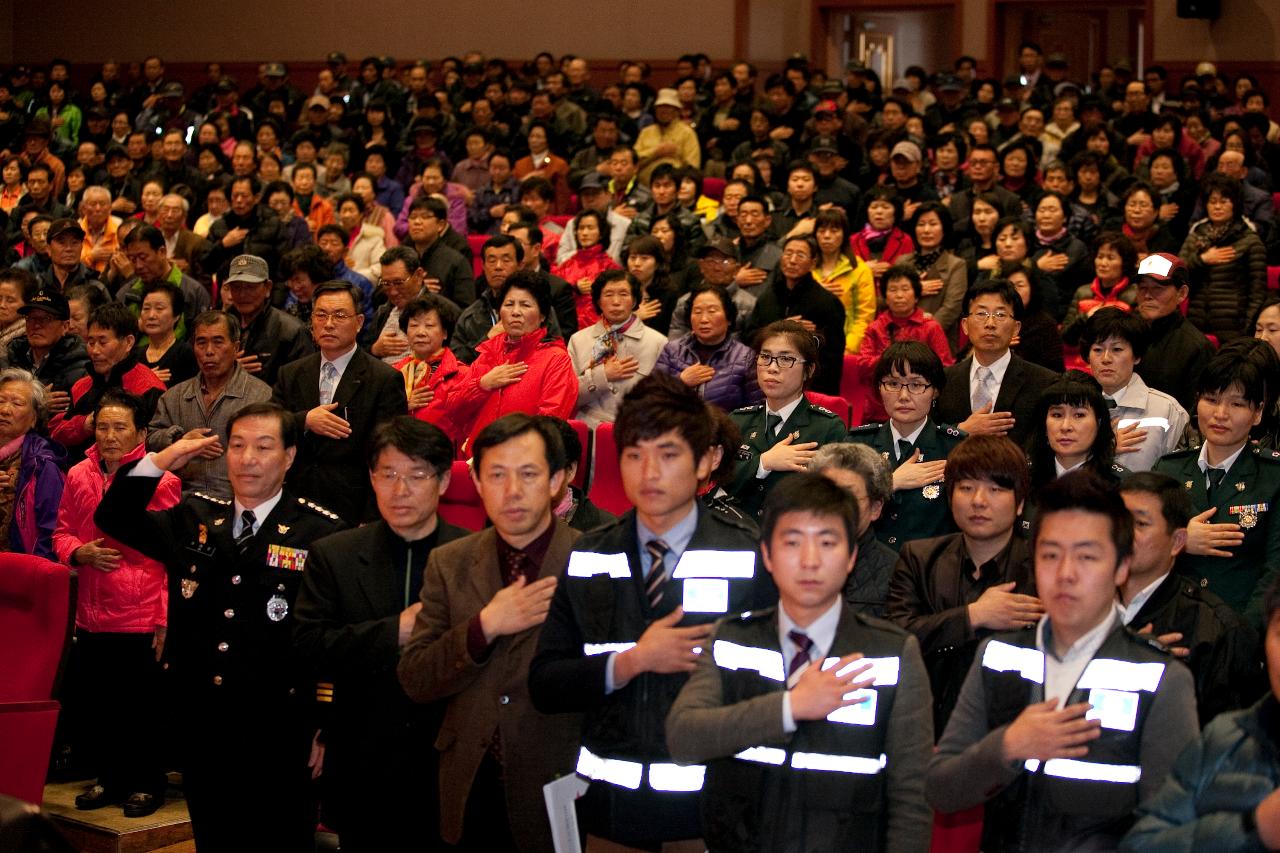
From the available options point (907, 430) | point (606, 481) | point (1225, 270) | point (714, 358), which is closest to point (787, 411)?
point (907, 430)

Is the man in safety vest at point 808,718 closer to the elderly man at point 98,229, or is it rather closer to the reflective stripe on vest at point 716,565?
the reflective stripe on vest at point 716,565

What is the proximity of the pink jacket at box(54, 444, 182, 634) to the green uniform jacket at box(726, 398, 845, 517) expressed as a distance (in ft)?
5.70

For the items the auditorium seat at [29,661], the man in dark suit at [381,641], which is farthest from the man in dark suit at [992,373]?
the auditorium seat at [29,661]

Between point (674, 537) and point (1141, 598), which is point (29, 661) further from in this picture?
point (1141, 598)

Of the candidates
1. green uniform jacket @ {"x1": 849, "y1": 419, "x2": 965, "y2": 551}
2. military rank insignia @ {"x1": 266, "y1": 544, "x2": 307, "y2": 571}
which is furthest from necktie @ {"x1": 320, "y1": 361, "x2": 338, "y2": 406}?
green uniform jacket @ {"x1": 849, "y1": 419, "x2": 965, "y2": 551}

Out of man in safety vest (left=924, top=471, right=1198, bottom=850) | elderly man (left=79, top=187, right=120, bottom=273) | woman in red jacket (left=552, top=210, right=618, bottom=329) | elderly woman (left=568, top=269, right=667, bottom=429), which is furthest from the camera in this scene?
elderly man (left=79, top=187, right=120, bottom=273)

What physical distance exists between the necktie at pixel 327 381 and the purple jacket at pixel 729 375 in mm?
1320

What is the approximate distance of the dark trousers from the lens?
4508mm

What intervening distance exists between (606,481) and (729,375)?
1.06 meters

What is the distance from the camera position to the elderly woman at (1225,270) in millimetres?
7219

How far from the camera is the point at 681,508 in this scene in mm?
2742

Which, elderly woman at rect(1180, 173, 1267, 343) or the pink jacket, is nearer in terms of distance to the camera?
the pink jacket

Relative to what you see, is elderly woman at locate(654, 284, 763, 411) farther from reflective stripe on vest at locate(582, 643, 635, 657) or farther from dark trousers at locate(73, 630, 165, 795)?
reflective stripe on vest at locate(582, 643, 635, 657)

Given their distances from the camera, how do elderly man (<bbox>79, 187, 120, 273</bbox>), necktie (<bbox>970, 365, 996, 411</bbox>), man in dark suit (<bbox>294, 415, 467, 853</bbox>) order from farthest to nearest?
elderly man (<bbox>79, 187, 120, 273</bbox>), necktie (<bbox>970, 365, 996, 411</bbox>), man in dark suit (<bbox>294, 415, 467, 853</bbox>)
